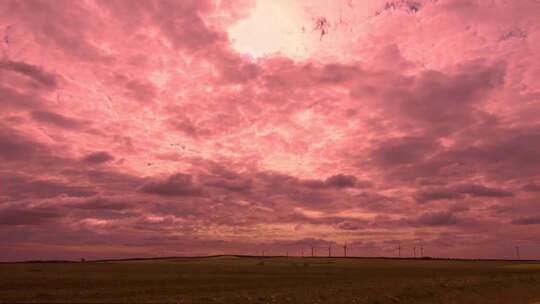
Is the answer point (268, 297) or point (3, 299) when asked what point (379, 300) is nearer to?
point (268, 297)

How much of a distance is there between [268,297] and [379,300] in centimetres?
1172

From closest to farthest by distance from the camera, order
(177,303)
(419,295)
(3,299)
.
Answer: (177,303), (3,299), (419,295)

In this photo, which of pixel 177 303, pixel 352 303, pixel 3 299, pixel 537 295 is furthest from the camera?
pixel 537 295

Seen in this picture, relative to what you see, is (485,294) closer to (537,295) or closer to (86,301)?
(537,295)

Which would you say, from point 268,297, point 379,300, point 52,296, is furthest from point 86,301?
point 379,300

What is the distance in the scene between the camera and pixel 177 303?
125 ft

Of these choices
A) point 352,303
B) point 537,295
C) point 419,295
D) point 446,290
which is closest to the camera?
point 352,303

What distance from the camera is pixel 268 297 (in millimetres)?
42906

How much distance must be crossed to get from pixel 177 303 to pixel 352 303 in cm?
1710

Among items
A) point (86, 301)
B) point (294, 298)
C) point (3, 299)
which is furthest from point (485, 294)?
point (3, 299)

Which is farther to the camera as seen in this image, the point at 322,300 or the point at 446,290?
the point at 446,290

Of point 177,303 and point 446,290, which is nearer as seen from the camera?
point 177,303

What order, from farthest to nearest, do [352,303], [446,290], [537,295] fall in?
[537,295] < [446,290] < [352,303]

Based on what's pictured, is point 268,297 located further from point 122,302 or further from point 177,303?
point 122,302
